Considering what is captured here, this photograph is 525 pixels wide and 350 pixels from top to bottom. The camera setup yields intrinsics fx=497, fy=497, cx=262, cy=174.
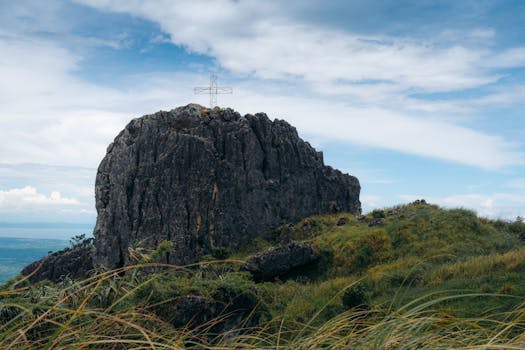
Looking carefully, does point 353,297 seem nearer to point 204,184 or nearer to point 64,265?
point 204,184

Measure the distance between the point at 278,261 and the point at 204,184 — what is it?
10832 mm

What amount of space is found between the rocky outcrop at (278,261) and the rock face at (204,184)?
317 inches

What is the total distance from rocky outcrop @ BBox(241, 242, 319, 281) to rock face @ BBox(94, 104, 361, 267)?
8054 millimetres

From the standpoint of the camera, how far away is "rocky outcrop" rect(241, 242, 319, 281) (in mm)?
29484

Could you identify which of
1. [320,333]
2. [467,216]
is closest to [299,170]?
[467,216]

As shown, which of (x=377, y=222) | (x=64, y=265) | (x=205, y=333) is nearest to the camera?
(x=205, y=333)

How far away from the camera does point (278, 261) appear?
2980cm

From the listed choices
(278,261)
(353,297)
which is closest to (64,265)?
(278,261)

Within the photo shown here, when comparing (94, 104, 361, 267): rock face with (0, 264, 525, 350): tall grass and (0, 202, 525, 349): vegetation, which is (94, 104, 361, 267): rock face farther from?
(0, 264, 525, 350): tall grass

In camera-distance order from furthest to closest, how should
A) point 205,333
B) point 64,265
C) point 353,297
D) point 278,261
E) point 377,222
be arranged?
point 64,265 < point 377,222 < point 278,261 < point 353,297 < point 205,333

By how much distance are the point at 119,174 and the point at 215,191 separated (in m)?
9.11

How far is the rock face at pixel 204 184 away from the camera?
37938 mm

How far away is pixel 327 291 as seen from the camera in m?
25.4

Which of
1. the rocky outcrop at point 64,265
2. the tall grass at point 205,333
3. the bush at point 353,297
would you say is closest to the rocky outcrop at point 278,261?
the bush at point 353,297
